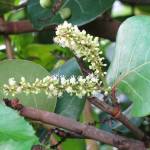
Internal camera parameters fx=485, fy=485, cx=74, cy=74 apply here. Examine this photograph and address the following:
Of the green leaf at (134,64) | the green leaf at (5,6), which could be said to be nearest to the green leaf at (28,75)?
the green leaf at (134,64)

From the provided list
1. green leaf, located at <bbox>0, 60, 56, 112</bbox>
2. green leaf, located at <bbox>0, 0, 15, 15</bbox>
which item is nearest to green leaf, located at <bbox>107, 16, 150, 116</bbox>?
green leaf, located at <bbox>0, 60, 56, 112</bbox>

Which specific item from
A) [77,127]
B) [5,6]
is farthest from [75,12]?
[77,127]

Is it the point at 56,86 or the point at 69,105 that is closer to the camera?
the point at 56,86

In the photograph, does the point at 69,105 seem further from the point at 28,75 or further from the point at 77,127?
the point at 77,127

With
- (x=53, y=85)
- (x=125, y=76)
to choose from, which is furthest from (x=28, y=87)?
(x=125, y=76)

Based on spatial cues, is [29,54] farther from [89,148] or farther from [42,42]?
[89,148]

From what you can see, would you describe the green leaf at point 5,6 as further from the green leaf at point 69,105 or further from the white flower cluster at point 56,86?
the white flower cluster at point 56,86
